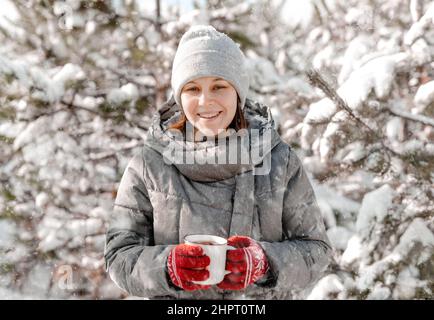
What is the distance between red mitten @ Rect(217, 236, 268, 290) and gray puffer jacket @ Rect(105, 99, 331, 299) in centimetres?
9

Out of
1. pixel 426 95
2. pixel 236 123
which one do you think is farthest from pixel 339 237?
pixel 236 123

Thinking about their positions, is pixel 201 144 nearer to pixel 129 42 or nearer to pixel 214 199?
pixel 214 199

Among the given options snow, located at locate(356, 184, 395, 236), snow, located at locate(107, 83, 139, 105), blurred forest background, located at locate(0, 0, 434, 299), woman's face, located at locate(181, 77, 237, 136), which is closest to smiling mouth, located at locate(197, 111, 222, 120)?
woman's face, located at locate(181, 77, 237, 136)

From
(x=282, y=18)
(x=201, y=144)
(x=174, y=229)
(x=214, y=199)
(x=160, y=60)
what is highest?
(x=282, y=18)

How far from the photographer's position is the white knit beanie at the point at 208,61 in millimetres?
1839

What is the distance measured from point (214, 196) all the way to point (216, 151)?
0.17m

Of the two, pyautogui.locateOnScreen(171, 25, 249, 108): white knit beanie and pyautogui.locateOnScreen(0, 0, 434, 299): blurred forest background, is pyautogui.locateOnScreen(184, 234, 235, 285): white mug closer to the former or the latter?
pyautogui.locateOnScreen(171, 25, 249, 108): white knit beanie

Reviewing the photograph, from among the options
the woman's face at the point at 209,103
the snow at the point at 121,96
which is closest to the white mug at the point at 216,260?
the woman's face at the point at 209,103

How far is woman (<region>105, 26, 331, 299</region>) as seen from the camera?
1739 mm

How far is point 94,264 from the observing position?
486 cm

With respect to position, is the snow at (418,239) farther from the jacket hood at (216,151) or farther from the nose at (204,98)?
the nose at (204,98)

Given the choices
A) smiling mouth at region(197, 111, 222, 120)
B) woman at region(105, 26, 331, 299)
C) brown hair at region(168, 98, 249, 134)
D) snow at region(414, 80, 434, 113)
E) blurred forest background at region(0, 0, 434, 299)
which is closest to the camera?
woman at region(105, 26, 331, 299)
